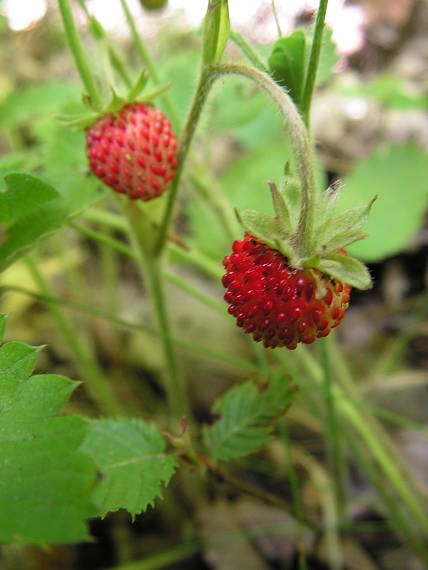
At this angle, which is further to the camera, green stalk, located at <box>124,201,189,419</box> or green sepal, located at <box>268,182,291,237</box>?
green stalk, located at <box>124,201,189,419</box>

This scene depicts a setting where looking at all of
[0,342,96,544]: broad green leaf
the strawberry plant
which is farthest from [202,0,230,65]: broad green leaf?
[0,342,96,544]: broad green leaf

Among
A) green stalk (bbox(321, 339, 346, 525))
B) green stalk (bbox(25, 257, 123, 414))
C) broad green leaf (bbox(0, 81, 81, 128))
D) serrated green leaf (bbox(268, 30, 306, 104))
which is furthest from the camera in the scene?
broad green leaf (bbox(0, 81, 81, 128))

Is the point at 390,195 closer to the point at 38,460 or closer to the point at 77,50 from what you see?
the point at 77,50

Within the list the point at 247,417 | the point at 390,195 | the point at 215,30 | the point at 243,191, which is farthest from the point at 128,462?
the point at 390,195

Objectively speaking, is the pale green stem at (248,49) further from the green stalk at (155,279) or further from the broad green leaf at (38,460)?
the broad green leaf at (38,460)

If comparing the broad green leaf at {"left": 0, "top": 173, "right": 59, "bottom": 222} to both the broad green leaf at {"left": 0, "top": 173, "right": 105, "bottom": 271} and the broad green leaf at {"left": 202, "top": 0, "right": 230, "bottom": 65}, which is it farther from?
the broad green leaf at {"left": 202, "top": 0, "right": 230, "bottom": 65}

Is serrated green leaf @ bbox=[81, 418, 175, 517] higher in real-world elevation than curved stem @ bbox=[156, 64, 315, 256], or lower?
lower
